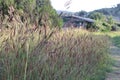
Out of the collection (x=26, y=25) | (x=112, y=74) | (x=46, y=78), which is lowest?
(x=112, y=74)

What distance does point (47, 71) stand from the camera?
211 inches

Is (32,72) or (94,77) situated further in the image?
(94,77)

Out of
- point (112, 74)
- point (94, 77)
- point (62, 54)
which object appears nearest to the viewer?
point (62, 54)

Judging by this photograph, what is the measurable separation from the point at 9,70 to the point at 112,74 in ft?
22.3

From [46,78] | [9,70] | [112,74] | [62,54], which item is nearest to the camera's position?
[9,70]

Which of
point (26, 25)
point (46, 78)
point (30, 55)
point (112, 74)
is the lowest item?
point (112, 74)

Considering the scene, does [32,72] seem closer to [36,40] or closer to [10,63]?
[10,63]

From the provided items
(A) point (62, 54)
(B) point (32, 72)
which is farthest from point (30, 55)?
(A) point (62, 54)

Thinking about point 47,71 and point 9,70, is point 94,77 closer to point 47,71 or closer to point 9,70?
point 47,71

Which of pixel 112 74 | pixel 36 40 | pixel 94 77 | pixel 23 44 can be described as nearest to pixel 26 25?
pixel 36 40

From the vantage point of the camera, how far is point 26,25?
217 inches

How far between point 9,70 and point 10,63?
11cm

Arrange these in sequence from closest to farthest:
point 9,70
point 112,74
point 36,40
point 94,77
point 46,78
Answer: point 9,70, point 46,78, point 36,40, point 94,77, point 112,74

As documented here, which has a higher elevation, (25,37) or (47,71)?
(25,37)
